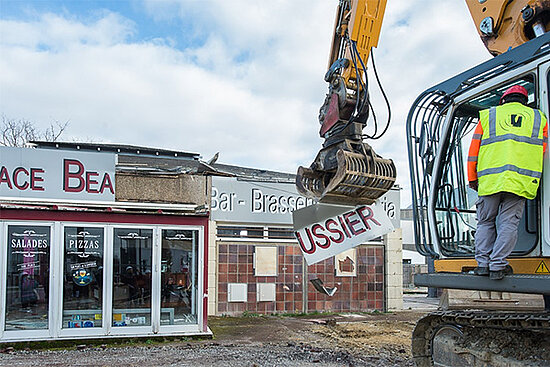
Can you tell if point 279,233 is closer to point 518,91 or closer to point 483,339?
point 483,339

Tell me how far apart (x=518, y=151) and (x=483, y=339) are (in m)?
1.51

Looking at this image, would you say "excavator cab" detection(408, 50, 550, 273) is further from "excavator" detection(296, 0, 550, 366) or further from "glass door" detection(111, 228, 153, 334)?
"glass door" detection(111, 228, 153, 334)

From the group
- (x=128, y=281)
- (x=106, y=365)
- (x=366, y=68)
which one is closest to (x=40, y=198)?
(x=128, y=281)

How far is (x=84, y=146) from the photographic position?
1606 cm

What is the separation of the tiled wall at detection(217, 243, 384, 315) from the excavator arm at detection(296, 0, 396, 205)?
356 inches

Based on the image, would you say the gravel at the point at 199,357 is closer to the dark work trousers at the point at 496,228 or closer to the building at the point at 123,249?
the building at the point at 123,249

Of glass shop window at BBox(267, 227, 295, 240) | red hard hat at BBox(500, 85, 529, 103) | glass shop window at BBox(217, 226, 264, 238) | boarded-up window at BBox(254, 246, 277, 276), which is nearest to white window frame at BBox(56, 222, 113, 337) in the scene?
glass shop window at BBox(217, 226, 264, 238)

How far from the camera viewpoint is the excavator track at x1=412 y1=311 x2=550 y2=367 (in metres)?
4.04

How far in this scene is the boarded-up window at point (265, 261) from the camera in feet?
49.8

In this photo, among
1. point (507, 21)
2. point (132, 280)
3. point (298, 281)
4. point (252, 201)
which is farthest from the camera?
point (298, 281)

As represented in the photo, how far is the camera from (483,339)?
14.6 feet

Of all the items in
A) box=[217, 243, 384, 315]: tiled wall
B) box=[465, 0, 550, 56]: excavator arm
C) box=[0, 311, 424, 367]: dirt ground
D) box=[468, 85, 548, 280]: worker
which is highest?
box=[465, 0, 550, 56]: excavator arm

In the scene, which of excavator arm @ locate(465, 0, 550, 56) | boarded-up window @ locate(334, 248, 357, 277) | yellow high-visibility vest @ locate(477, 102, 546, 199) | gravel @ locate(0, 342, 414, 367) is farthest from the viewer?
boarded-up window @ locate(334, 248, 357, 277)

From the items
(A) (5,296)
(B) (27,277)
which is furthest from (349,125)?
(A) (5,296)
